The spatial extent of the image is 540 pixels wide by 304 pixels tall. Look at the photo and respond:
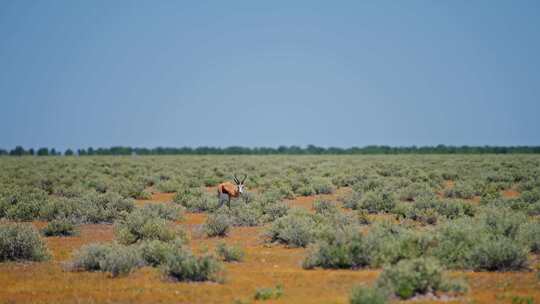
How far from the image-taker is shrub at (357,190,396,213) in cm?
→ 2453

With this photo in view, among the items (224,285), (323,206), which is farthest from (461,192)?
(224,285)

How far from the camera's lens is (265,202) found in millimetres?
26453

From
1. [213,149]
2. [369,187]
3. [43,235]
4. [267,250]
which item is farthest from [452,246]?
[213,149]

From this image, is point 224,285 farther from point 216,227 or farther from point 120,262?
point 216,227

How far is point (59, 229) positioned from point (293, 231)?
7.28m

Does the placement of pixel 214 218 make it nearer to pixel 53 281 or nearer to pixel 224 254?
pixel 224 254

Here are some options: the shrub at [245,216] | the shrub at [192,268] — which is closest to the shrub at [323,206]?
the shrub at [245,216]

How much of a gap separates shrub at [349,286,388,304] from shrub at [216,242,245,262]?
563 cm

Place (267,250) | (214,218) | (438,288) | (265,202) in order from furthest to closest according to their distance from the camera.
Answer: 1. (265,202)
2. (214,218)
3. (267,250)
4. (438,288)

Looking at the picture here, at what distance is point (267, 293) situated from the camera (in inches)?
457

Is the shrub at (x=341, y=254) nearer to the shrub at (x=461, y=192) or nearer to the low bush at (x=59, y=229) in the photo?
the low bush at (x=59, y=229)

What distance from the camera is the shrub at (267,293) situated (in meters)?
11.5

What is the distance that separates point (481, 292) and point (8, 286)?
8670 millimetres

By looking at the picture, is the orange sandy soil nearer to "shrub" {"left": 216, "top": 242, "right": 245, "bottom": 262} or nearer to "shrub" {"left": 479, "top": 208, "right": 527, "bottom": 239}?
"shrub" {"left": 216, "top": 242, "right": 245, "bottom": 262}
